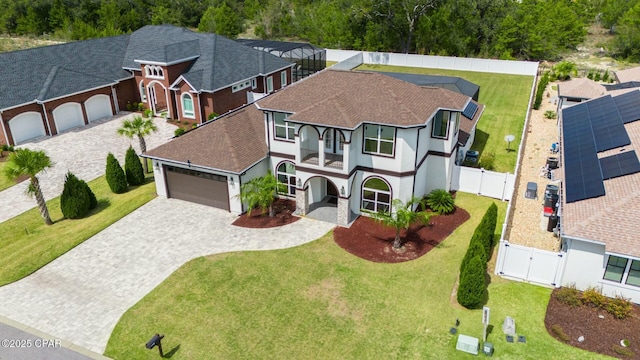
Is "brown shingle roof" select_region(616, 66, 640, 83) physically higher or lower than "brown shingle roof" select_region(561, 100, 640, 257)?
higher

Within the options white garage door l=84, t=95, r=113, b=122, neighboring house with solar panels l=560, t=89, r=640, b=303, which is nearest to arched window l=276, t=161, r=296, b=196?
neighboring house with solar panels l=560, t=89, r=640, b=303

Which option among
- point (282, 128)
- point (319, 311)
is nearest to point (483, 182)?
point (282, 128)

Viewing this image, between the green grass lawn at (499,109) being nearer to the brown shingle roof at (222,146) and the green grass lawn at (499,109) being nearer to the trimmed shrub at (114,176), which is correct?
the brown shingle roof at (222,146)

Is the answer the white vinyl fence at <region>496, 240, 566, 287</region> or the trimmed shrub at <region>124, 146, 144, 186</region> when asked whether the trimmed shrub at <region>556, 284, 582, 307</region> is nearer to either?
the white vinyl fence at <region>496, 240, 566, 287</region>

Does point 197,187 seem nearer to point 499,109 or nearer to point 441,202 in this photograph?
point 441,202

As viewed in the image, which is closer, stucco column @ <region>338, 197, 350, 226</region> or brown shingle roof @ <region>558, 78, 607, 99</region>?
stucco column @ <region>338, 197, 350, 226</region>

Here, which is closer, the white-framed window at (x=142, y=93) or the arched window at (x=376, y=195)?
the arched window at (x=376, y=195)

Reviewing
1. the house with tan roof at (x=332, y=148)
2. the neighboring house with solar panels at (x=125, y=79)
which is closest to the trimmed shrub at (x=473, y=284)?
the house with tan roof at (x=332, y=148)
